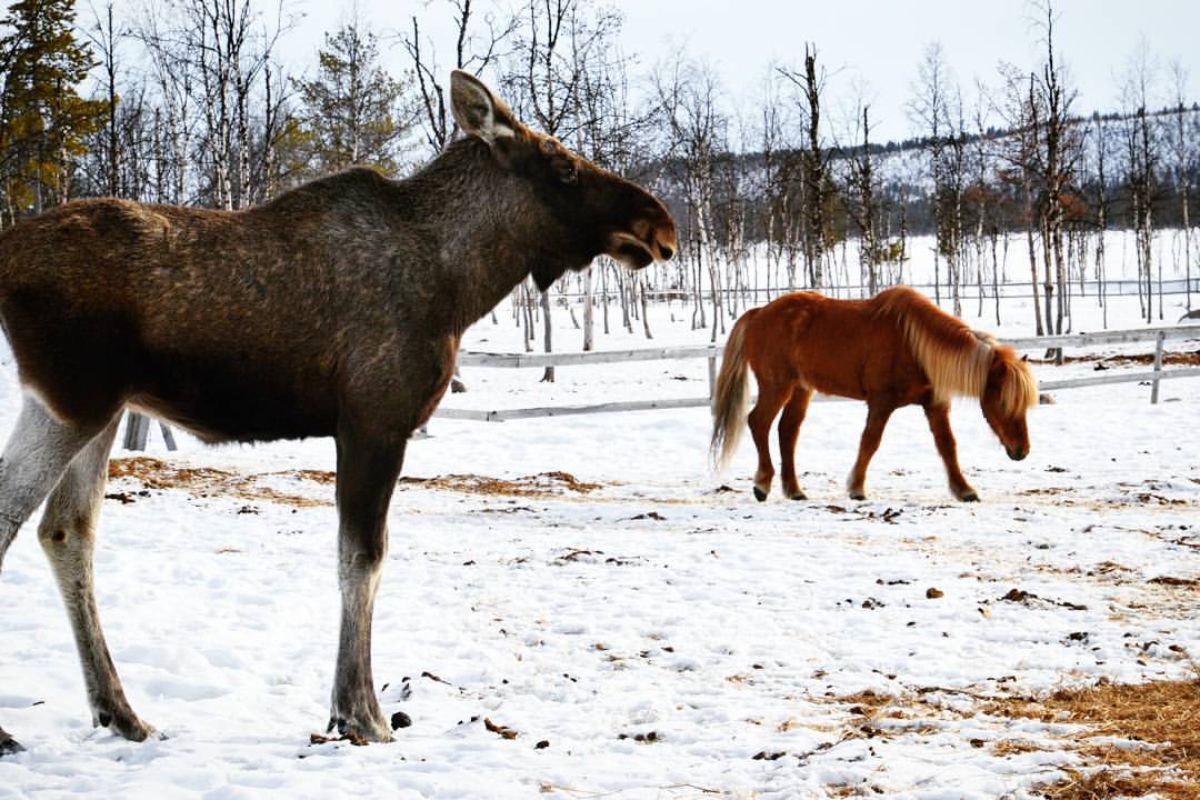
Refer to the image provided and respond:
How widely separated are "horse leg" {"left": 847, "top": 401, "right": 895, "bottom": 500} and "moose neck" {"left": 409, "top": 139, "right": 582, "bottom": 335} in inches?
234

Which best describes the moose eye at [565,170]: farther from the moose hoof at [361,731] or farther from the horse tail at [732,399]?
the horse tail at [732,399]

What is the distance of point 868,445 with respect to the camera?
8445 millimetres

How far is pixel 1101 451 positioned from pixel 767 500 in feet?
16.2

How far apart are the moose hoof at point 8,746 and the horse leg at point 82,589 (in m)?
0.23

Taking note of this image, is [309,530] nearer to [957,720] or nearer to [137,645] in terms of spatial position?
[137,645]

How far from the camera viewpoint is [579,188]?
315 cm

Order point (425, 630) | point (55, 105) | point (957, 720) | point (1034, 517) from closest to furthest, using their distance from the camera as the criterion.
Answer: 1. point (957, 720)
2. point (425, 630)
3. point (1034, 517)
4. point (55, 105)

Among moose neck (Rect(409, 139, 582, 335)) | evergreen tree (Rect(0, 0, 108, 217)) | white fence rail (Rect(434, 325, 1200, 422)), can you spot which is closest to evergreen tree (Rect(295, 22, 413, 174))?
evergreen tree (Rect(0, 0, 108, 217))

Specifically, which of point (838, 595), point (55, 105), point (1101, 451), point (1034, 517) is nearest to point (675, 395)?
point (1101, 451)

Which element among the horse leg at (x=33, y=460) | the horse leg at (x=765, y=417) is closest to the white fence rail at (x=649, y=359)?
the horse leg at (x=765, y=417)

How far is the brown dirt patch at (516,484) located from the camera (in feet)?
30.0

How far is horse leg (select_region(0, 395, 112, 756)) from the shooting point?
8.32 feet

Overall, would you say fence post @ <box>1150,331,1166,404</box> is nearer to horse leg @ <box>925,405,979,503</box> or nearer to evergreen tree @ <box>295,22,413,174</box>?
horse leg @ <box>925,405,979,503</box>

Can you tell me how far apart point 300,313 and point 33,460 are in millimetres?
837
